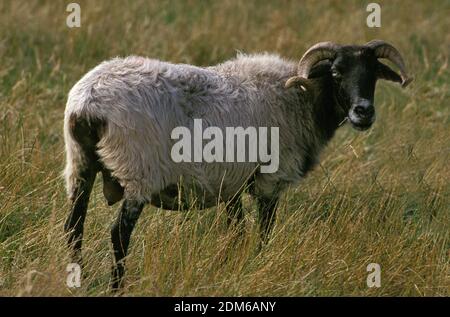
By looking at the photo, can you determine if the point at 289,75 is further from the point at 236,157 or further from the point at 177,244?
the point at 177,244

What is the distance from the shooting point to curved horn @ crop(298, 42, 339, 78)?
707 cm

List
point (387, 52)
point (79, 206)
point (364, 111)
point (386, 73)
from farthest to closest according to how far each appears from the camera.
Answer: point (386, 73)
point (387, 52)
point (364, 111)
point (79, 206)

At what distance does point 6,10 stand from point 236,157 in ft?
21.7

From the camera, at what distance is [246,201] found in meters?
7.72

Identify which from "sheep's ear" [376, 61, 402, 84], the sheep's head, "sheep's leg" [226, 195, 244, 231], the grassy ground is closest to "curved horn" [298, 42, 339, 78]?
the sheep's head

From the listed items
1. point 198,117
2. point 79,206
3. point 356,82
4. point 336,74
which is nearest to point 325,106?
point 336,74

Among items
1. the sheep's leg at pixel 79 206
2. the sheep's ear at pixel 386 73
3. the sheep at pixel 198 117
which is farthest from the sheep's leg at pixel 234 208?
the sheep's ear at pixel 386 73

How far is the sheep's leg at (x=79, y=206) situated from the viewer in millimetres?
6195

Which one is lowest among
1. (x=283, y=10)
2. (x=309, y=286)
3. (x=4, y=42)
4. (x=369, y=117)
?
(x=309, y=286)

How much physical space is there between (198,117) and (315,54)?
4.11 feet

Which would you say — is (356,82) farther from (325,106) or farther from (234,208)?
(234,208)

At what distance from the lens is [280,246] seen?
630 centimetres

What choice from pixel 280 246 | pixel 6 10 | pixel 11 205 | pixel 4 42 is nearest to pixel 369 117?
pixel 280 246

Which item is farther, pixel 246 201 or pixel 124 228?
pixel 246 201
